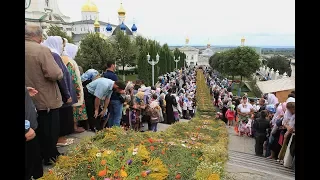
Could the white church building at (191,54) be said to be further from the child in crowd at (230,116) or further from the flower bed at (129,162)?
the flower bed at (129,162)

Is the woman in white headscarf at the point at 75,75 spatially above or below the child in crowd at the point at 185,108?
above

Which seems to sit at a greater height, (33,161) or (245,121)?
(33,161)

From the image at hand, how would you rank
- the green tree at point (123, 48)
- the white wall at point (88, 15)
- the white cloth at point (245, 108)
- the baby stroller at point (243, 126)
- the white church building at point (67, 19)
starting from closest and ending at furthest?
1. the baby stroller at point (243, 126)
2. the white cloth at point (245, 108)
3. the green tree at point (123, 48)
4. the white church building at point (67, 19)
5. the white wall at point (88, 15)

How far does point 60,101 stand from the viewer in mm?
3244

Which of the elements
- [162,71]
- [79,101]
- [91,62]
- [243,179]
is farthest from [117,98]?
[162,71]

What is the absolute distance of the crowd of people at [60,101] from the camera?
272 cm

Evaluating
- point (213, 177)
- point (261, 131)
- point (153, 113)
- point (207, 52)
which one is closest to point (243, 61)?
point (153, 113)

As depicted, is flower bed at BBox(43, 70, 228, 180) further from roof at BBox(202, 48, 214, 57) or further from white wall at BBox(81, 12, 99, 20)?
roof at BBox(202, 48, 214, 57)

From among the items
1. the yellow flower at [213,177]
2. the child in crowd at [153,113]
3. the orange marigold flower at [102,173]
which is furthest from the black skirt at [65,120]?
the child in crowd at [153,113]

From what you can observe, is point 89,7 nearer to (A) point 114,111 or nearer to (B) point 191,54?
(B) point 191,54

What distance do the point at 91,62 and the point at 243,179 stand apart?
28.8 m

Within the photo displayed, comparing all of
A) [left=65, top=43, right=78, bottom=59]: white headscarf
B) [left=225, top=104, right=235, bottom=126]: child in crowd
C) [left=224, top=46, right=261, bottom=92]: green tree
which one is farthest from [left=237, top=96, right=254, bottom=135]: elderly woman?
[left=224, top=46, right=261, bottom=92]: green tree

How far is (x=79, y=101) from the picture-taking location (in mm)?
4242
